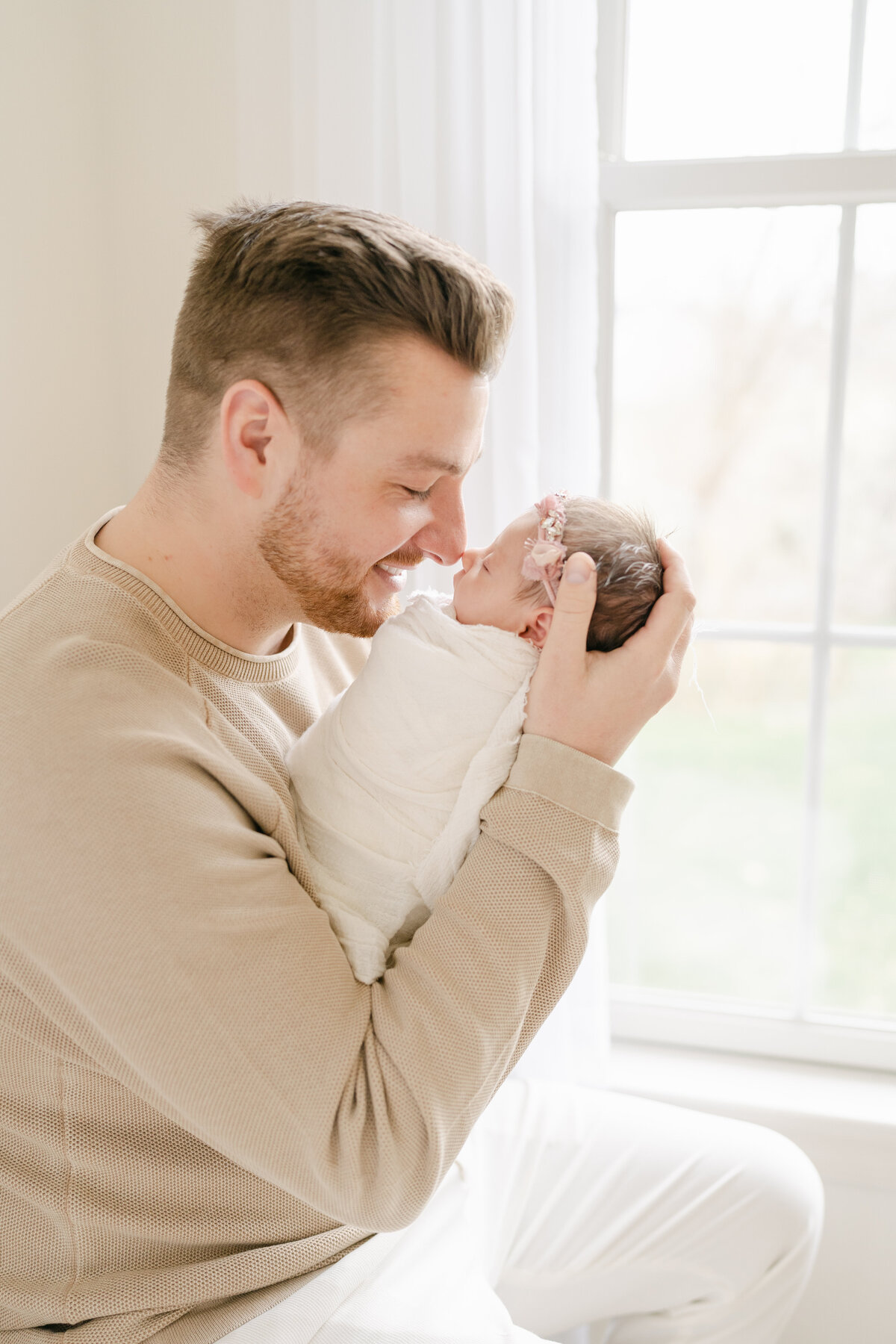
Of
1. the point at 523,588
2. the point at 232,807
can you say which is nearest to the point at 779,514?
the point at 523,588

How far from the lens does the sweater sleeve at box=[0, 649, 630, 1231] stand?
0.90 m

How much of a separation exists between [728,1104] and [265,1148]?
3.90 feet

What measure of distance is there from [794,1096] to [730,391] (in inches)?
52.9

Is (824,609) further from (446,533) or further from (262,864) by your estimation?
(262,864)

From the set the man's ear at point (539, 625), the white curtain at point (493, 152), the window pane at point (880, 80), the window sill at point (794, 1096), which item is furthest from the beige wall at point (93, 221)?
the window sill at point (794, 1096)

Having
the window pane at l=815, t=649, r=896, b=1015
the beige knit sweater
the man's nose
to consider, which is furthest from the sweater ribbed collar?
the window pane at l=815, t=649, r=896, b=1015

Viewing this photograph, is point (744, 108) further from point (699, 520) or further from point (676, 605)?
point (676, 605)

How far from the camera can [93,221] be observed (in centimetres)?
178

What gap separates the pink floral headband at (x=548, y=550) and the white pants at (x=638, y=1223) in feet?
2.50

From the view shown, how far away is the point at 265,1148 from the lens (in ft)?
3.02

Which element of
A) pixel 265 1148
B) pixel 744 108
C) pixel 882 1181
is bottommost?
pixel 882 1181

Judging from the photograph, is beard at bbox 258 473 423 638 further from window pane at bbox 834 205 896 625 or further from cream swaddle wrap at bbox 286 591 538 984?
window pane at bbox 834 205 896 625

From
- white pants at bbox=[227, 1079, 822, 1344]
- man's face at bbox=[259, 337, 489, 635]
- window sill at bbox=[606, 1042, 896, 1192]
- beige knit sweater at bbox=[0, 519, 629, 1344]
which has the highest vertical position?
man's face at bbox=[259, 337, 489, 635]

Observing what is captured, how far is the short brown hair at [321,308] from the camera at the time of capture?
1097 mm
